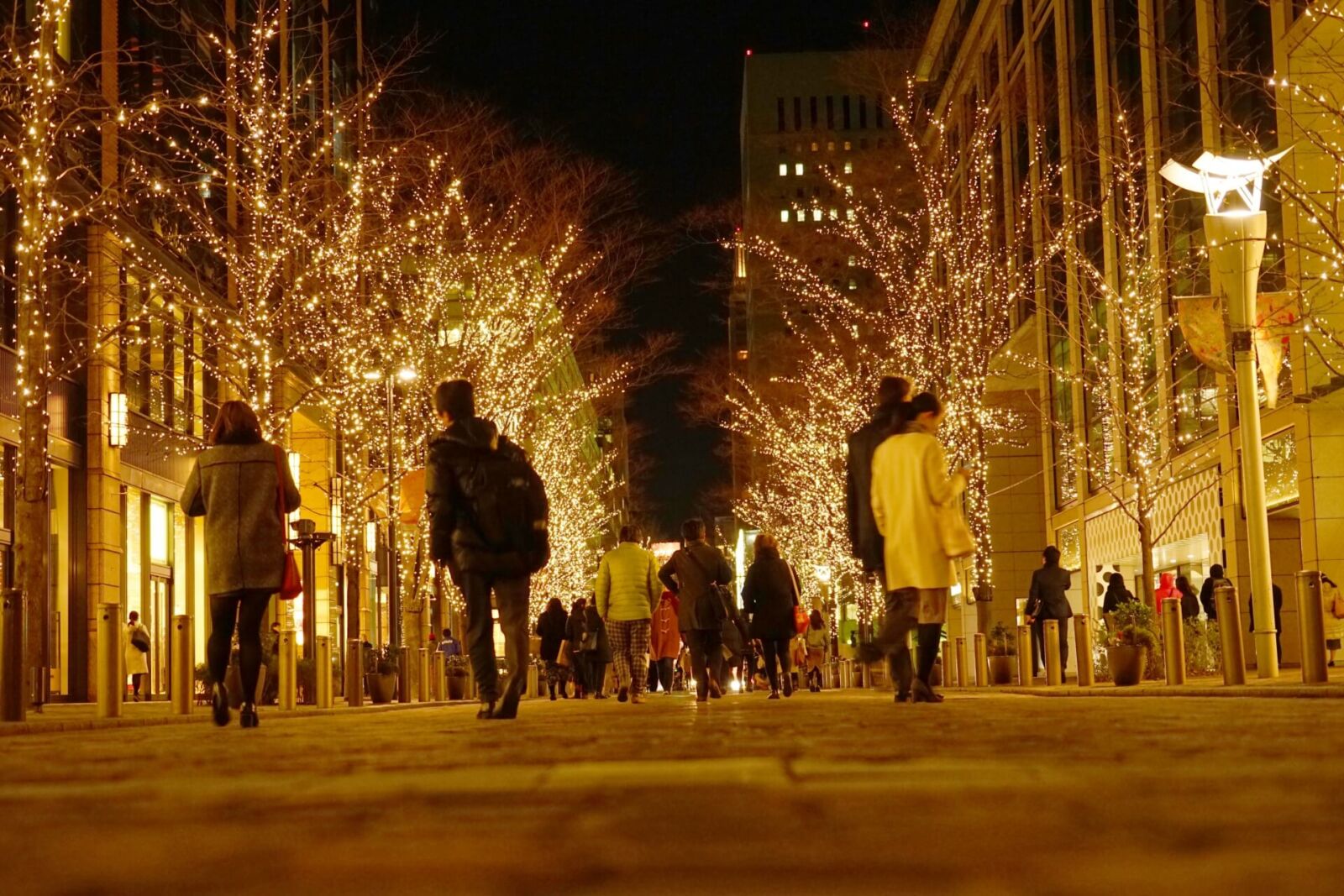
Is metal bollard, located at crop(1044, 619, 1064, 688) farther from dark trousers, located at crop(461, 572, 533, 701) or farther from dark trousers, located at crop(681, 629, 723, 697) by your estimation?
dark trousers, located at crop(461, 572, 533, 701)

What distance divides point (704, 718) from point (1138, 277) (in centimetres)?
1895

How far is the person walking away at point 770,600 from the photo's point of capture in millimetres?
15977

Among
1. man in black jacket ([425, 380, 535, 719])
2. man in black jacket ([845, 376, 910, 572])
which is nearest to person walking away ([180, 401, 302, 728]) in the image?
man in black jacket ([425, 380, 535, 719])

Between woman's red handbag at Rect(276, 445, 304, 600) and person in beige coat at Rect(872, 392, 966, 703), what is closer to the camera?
woman's red handbag at Rect(276, 445, 304, 600)

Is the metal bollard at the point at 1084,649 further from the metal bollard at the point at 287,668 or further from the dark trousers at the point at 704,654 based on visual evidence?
the metal bollard at the point at 287,668

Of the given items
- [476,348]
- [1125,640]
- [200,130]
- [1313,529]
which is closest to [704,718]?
[1125,640]

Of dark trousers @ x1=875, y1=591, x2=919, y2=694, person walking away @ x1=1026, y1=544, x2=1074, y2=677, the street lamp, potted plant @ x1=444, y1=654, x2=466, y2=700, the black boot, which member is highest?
the street lamp

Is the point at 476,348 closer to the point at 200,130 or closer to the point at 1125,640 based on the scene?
the point at 200,130

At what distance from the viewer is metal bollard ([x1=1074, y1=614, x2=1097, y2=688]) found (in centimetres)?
1934

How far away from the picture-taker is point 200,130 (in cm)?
3381

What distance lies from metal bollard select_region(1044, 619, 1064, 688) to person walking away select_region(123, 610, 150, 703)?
14279 millimetres

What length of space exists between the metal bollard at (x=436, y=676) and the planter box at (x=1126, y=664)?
12083mm

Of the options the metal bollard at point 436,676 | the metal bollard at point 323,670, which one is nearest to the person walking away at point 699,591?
the metal bollard at point 323,670

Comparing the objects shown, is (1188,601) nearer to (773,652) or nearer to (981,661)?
(981,661)
